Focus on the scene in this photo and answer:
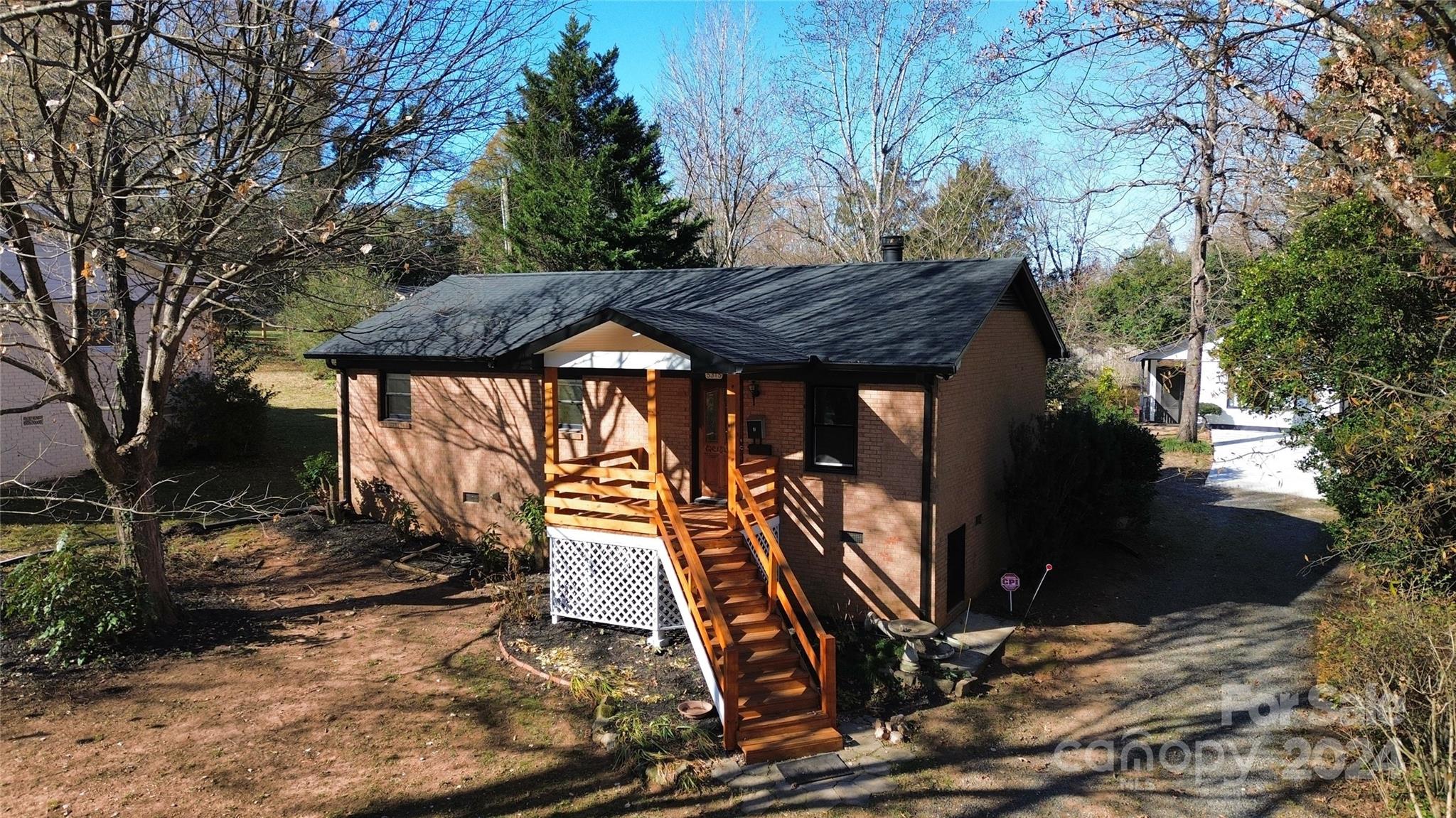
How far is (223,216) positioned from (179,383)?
13.6m

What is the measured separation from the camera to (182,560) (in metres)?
14.5

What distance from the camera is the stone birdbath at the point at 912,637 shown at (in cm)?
1037

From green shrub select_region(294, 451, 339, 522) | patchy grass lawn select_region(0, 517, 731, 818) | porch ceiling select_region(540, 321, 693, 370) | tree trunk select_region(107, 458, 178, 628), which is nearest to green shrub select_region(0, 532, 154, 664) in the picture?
tree trunk select_region(107, 458, 178, 628)

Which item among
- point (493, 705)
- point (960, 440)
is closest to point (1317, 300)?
point (960, 440)

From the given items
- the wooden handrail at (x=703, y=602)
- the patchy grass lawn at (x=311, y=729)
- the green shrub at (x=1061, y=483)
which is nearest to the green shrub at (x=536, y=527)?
the patchy grass lawn at (x=311, y=729)

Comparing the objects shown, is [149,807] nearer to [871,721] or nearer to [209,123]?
[871,721]

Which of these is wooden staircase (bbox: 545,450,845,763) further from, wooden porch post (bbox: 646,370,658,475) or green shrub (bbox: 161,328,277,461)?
green shrub (bbox: 161,328,277,461)

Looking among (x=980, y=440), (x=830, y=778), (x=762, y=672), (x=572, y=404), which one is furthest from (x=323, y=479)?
(x=830, y=778)

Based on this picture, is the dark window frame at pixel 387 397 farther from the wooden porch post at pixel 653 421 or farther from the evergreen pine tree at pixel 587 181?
the evergreen pine tree at pixel 587 181

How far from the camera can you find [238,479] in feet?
67.0

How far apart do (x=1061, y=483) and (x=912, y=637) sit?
4700 mm

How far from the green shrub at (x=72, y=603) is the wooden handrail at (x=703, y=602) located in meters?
6.73

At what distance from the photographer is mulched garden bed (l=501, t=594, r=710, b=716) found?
998 cm

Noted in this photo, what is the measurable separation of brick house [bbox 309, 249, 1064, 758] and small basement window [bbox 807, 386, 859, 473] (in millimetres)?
32
